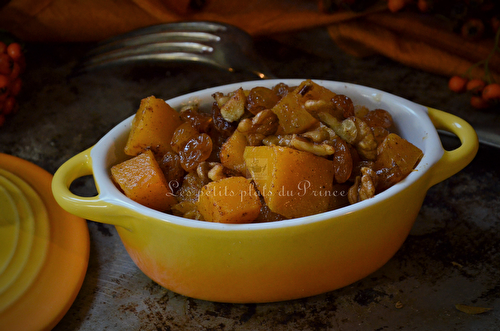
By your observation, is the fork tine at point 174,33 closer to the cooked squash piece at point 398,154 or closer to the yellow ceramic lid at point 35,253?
the yellow ceramic lid at point 35,253

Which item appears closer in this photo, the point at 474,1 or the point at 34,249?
the point at 34,249

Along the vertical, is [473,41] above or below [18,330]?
above

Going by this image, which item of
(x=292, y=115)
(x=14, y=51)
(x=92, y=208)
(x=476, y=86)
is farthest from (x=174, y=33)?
(x=476, y=86)

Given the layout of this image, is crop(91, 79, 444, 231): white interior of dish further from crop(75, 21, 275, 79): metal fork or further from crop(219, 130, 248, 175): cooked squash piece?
crop(75, 21, 275, 79): metal fork

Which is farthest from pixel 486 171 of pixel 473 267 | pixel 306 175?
pixel 306 175

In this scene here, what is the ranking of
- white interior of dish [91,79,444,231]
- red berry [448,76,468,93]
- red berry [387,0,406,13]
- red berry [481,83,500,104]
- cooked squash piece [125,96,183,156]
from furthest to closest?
red berry [387,0,406,13]
red berry [448,76,468,93]
red berry [481,83,500,104]
cooked squash piece [125,96,183,156]
white interior of dish [91,79,444,231]

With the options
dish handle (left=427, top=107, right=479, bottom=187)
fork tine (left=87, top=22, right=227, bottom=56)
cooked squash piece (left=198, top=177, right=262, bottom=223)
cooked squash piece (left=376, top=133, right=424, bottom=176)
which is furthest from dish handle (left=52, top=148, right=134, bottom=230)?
fork tine (left=87, top=22, right=227, bottom=56)

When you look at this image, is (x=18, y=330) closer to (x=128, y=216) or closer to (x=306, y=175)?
(x=128, y=216)
